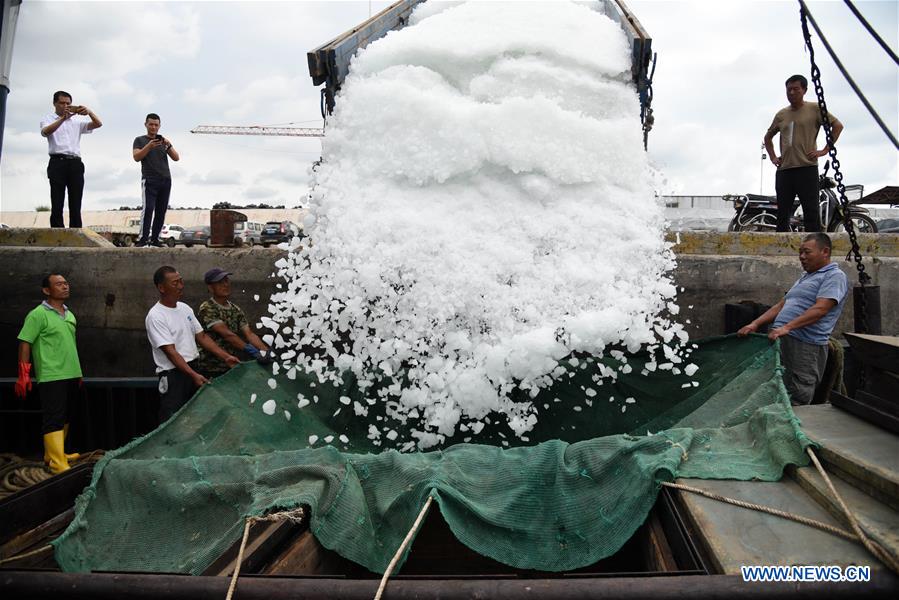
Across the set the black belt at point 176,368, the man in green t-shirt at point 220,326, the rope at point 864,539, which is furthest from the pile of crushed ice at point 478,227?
the rope at point 864,539

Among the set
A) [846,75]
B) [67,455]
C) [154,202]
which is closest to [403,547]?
[846,75]

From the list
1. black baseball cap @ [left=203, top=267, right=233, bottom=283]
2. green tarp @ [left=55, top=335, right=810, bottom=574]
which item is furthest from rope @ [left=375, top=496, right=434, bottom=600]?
black baseball cap @ [left=203, top=267, right=233, bottom=283]

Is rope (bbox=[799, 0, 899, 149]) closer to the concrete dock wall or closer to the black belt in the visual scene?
the concrete dock wall

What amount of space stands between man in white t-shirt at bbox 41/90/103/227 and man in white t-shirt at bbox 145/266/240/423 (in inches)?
92.8

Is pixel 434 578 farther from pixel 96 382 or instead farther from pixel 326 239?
pixel 96 382

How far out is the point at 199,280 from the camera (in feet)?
15.0

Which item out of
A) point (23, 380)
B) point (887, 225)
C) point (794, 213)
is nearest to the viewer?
point (23, 380)

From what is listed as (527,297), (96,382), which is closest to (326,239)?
(527,297)

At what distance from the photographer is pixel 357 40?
368cm

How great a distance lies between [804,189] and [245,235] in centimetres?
1833

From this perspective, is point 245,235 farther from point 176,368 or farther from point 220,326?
point 176,368

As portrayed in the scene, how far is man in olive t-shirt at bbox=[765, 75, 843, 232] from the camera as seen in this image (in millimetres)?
4441

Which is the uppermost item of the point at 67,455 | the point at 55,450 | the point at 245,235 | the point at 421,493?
the point at 245,235

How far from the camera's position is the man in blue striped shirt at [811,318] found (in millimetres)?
3027
